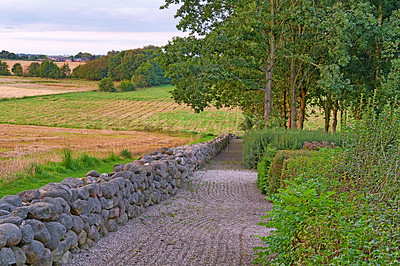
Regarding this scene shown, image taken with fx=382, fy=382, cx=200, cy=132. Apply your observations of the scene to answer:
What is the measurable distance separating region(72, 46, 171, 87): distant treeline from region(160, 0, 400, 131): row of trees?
204 ft

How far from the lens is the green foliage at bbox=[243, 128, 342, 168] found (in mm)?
12117

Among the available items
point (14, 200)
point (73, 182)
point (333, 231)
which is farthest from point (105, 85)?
point (333, 231)

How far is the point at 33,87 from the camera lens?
65875mm

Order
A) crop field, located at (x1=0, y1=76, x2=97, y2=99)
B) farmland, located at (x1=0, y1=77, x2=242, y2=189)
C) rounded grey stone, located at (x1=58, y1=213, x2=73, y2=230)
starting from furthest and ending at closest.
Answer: crop field, located at (x1=0, y1=76, x2=97, y2=99) < farmland, located at (x1=0, y1=77, x2=242, y2=189) < rounded grey stone, located at (x1=58, y1=213, x2=73, y2=230)

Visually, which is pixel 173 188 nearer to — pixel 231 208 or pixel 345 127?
pixel 231 208

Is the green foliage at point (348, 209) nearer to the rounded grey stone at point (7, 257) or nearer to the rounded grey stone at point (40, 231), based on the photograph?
the rounded grey stone at point (40, 231)

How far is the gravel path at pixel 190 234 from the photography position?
5039 millimetres

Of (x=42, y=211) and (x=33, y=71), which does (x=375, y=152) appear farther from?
(x=33, y=71)

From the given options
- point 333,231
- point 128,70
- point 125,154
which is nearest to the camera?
point 333,231

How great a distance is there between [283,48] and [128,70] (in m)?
73.3

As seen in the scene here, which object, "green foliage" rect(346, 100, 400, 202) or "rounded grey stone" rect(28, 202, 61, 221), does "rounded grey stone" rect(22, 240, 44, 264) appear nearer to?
"rounded grey stone" rect(28, 202, 61, 221)

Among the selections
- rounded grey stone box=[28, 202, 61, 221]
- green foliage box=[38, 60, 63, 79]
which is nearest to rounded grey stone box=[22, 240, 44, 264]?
rounded grey stone box=[28, 202, 61, 221]

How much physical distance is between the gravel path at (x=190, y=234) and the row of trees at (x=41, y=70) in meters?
80.4

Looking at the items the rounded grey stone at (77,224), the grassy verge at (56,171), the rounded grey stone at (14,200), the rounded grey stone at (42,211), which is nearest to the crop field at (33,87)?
the grassy verge at (56,171)
